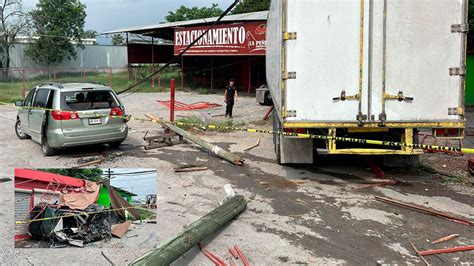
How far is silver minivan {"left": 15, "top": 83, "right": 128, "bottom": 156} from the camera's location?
991cm

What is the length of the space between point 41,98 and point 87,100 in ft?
4.32

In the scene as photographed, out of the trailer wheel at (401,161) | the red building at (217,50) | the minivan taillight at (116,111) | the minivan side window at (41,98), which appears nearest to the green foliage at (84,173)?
the trailer wheel at (401,161)

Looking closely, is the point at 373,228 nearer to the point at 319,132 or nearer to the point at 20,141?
the point at 319,132

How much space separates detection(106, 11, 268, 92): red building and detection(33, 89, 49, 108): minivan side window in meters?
16.7

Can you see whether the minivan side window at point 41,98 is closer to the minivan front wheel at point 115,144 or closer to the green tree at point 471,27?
the minivan front wheel at point 115,144

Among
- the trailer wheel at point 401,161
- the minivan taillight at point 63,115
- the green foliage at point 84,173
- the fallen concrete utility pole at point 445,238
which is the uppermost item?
the minivan taillight at point 63,115

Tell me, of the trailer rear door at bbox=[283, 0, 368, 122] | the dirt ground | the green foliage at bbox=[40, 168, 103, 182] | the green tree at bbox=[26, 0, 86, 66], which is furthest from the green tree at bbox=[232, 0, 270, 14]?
the green foliage at bbox=[40, 168, 103, 182]

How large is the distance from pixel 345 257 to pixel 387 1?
13.8 feet

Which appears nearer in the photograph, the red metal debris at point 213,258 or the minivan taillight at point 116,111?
the red metal debris at point 213,258

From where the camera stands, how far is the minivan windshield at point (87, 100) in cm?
999

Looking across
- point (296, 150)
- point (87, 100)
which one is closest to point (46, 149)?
point (87, 100)

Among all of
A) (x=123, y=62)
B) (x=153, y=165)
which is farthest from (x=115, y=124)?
(x=123, y=62)

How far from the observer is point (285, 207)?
271 inches

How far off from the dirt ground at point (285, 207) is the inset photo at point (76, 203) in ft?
1.65
